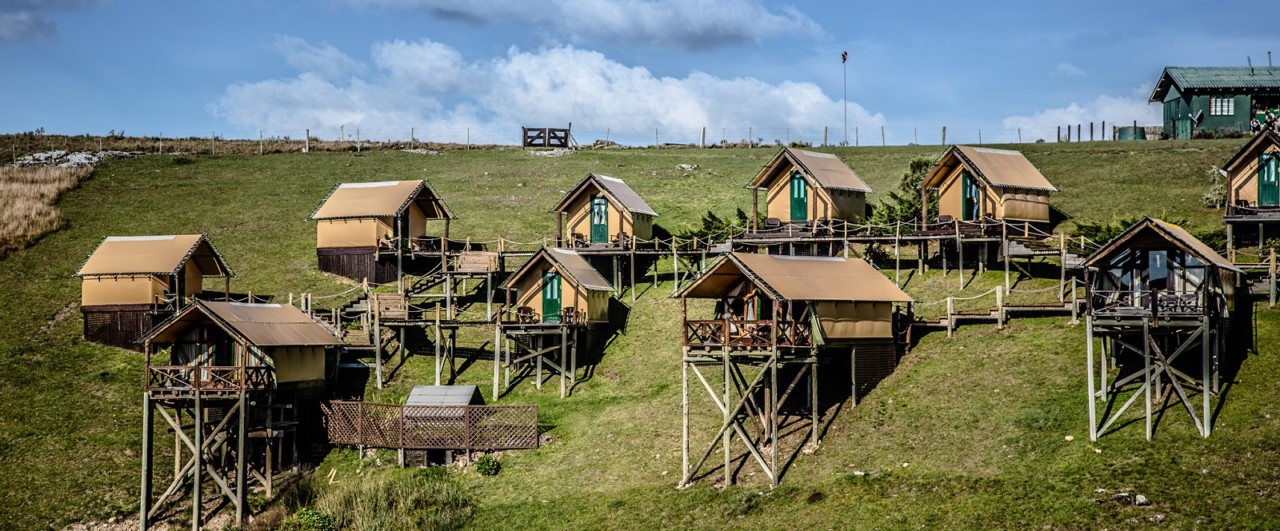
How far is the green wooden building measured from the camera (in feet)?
274

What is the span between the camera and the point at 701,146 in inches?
4050

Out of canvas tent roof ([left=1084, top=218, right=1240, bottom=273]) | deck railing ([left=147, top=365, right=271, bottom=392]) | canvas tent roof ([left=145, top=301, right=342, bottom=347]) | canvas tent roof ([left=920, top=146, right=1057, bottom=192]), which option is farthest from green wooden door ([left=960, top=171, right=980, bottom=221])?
deck railing ([left=147, top=365, right=271, bottom=392])

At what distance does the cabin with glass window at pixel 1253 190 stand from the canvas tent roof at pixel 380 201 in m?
36.1

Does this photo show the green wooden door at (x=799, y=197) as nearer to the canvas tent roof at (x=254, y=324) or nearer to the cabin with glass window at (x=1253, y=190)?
the cabin with glass window at (x=1253, y=190)

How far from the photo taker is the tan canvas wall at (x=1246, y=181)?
54438 mm

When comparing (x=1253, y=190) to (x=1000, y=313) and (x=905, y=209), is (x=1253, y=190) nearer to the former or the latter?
(x=905, y=209)

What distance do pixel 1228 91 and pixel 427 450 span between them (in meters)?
61.7

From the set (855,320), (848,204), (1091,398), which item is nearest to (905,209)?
(848,204)

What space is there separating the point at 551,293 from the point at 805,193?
13485 millimetres

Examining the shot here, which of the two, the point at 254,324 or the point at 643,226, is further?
the point at 643,226

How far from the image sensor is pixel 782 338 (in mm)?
42469

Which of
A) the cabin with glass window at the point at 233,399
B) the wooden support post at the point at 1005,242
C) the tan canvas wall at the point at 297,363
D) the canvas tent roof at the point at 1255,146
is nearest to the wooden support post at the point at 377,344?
the cabin with glass window at the point at 233,399

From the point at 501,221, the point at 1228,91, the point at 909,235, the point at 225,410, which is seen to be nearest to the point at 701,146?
the point at 501,221

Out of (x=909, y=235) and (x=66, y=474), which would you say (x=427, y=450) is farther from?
(x=909, y=235)
